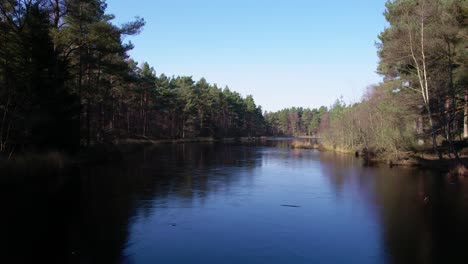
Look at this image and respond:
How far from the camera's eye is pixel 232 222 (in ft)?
39.4

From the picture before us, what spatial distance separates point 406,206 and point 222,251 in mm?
9065

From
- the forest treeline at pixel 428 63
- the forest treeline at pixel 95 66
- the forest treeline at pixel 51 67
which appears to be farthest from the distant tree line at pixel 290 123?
the forest treeline at pixel 428 63

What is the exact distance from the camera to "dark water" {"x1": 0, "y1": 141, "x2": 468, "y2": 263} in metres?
8.75

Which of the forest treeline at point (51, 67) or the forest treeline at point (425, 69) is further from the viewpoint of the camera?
the forest treeline at point (425, 69)

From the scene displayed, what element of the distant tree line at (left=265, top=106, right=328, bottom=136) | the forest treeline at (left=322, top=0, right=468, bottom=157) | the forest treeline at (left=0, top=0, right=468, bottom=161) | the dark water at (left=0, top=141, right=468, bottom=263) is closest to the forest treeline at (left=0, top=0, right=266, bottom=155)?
the forest treeline at (left=0, top=0, right=468, bottom=161)

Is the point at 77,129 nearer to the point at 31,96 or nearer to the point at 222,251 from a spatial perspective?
the point at 31,96

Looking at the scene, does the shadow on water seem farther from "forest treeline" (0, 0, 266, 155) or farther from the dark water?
"forest treeline" (0, 0, 266, 155)

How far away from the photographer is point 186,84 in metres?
90.0

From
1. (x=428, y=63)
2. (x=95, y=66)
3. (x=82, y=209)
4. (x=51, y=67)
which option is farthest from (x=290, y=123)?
(x=82, y=209)

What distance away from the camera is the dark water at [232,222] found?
875 cm

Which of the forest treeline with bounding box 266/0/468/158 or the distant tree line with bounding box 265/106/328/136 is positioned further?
the distant tree line with bounding box 265/106/328/136

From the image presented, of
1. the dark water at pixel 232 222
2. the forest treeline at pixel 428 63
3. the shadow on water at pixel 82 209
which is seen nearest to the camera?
the shadow on water at pixel 82 209

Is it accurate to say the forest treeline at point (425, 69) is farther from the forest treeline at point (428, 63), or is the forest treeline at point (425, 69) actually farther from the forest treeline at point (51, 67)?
the forest treeline at point (51, 67)

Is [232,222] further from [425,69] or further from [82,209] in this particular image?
[425,69]
